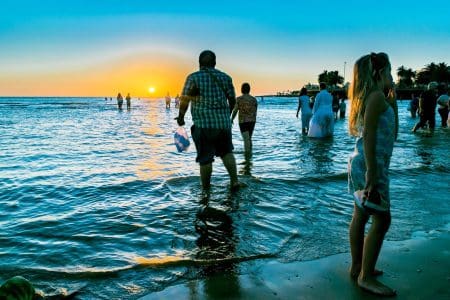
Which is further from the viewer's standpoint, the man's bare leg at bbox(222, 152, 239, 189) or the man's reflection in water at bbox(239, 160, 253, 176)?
the man's reflection in water at bbox(239, 160, 253, 176)

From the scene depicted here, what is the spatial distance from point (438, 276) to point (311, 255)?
0.99 m

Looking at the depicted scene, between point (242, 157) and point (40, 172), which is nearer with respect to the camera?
point (40, 172)

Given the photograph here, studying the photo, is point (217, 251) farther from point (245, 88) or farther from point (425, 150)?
point (425, 150)

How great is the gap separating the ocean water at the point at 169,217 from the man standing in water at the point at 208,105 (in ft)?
2.35

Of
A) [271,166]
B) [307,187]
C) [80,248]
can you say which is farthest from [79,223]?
[271,166]

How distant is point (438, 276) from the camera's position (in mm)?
2967

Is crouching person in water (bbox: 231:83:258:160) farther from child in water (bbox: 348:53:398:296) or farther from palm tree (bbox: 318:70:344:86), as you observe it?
palm tree (bbox: 318:70:344:86)

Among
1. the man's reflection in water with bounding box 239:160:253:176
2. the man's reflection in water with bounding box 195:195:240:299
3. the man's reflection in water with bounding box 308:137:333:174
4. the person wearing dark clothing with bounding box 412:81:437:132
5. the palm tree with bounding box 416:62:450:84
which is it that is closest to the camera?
the man's reflection in water with bounding box 195:195:240:299

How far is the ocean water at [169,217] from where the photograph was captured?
3248 millimetres

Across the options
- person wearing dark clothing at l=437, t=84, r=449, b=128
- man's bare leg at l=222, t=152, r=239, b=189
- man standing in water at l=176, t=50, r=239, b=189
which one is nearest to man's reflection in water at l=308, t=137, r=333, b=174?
man's bare leg at l=222, t=152, r=239, b=189

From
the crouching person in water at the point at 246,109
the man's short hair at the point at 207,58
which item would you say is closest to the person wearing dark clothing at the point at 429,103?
the crouching person in water at the point at 246,109

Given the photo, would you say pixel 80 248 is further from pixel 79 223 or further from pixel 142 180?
pixel 142 180

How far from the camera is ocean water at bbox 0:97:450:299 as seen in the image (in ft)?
10.7

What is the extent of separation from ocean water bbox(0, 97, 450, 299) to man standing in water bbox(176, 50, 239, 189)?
72 cm
